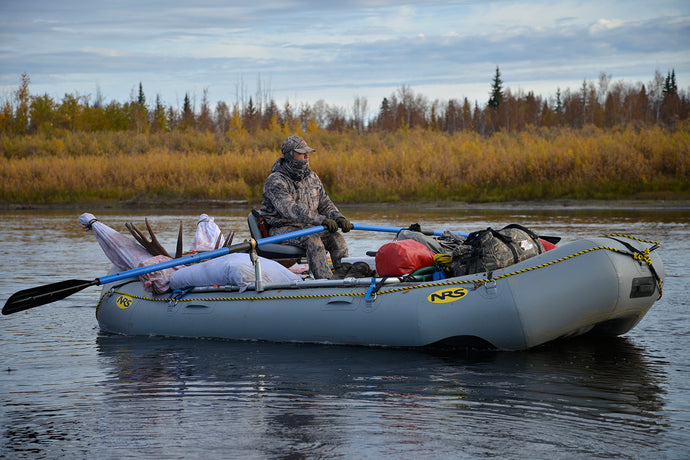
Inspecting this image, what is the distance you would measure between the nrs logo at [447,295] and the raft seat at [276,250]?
1.61 metres

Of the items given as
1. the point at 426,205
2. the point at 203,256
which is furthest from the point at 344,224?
the point at 426,205

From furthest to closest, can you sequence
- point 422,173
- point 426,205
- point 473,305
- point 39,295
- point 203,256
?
point 422,173
point 426,205
point 39,295
point 203,256
point 473,305

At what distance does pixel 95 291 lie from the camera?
31.8 feet

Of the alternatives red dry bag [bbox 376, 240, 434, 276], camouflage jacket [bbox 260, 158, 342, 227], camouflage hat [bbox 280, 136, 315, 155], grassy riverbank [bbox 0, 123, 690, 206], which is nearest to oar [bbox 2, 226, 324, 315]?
camouflage jacket [bbox 260, 158, 342, 227]

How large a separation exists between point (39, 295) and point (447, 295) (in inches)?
137

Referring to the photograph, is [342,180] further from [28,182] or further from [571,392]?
[571,392]

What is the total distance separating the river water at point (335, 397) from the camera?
13.6 feet

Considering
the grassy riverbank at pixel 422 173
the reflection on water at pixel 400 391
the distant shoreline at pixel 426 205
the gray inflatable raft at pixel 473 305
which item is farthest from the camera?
the grassy riverbank at pixel 422 173

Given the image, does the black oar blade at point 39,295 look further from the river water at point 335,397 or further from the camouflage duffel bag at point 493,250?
the camouflage duffel bag at point 493,250

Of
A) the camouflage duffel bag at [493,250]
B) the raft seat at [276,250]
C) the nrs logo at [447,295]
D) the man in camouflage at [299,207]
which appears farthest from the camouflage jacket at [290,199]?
the nrs logo at [447,295]

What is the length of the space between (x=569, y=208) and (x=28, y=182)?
16.3 m

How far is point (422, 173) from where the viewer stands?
23.0 m

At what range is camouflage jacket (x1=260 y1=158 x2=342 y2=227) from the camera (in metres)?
7.00

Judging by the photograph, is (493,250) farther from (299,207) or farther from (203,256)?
(203,256)
